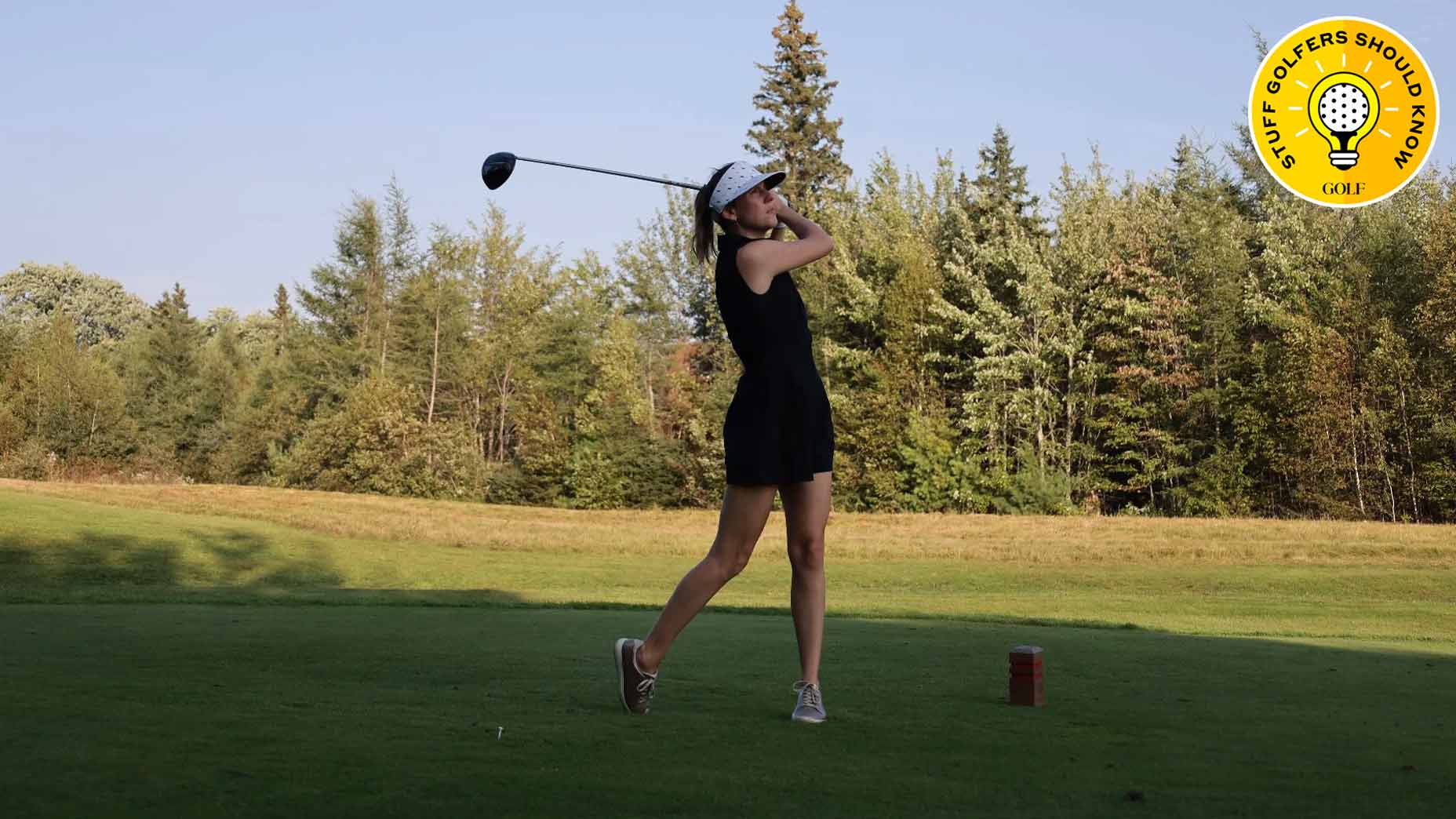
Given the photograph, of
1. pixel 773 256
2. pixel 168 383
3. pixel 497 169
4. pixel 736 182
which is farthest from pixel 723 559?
pixel 168 383

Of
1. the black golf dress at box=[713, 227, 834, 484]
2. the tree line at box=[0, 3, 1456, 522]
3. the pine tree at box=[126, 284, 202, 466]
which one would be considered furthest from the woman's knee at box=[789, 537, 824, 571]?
the pine tree at box=[126, 284, 202, 466]

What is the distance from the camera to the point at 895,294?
43.4 metres

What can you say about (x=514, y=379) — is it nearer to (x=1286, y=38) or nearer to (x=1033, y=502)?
(x=1033, y=502)

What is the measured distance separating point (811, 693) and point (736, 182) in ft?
6.63

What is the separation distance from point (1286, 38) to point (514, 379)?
36058 millimetres

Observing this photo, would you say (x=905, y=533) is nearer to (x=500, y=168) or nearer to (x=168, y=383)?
(x=500, y=168)

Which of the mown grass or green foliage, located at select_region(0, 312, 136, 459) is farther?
green foliage, located at select_region(0, 312, 136, 459)

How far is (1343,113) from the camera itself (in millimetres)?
27859

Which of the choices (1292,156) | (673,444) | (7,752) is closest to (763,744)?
(7,752)

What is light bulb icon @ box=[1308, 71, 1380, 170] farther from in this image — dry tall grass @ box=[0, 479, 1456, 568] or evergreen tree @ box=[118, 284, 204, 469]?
evergreen tree @ box=[118, 284, 204, 469]

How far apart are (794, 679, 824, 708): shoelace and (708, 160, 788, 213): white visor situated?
1.89 metres

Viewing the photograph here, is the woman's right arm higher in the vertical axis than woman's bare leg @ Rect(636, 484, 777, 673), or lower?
higher

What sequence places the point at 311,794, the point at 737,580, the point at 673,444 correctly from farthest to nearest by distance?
the point at 673,444 < the point at 737,580 < the point at 311,794

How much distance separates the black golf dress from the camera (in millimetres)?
5277
